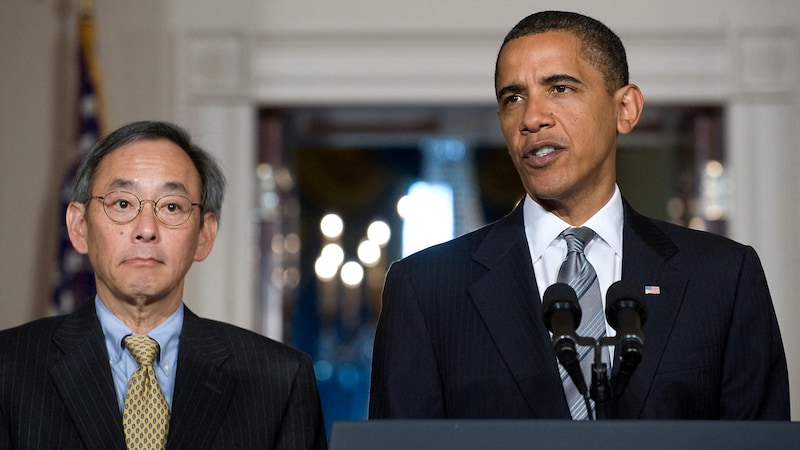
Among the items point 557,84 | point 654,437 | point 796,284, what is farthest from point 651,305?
→ point 796,284

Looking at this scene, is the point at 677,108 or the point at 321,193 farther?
the point at 321,193

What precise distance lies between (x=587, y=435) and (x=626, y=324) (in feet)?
0.68

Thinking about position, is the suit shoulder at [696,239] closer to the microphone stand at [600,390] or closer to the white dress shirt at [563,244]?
the white dress shirt at [563,244]

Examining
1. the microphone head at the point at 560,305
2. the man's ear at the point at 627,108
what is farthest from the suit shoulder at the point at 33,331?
the man's ear at the point at 627,108

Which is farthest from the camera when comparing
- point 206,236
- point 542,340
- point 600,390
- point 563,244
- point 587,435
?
point 206,236

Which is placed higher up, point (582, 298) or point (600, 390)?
point (582, 298)

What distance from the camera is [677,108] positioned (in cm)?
555

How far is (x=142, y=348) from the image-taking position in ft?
6.55

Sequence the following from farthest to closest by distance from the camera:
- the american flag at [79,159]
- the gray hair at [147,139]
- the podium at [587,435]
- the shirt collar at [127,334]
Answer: the american flag at [79,159] < the gray hair at [147,139] < the shirt collar at [127,334] < the podium at [587,435]

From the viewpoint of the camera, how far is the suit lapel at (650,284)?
1812mm

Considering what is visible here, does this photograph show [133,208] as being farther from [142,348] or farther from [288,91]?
[288,91]

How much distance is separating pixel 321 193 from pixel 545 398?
6.15 m

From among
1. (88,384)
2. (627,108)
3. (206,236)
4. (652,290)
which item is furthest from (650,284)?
(88,384)

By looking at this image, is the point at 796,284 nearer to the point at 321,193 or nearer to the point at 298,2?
the point at 298,2
